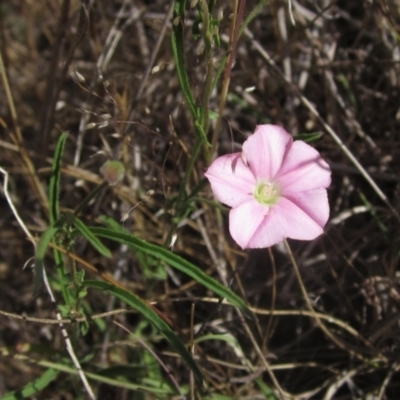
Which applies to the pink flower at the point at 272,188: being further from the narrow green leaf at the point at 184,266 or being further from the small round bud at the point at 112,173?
the small round bud at the point at 112,173

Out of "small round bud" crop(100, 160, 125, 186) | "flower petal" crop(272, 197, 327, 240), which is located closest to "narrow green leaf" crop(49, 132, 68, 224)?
"small round bud" crop(100, 160, 125, 186)

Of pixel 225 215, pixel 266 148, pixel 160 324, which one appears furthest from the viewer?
pixel 225 215

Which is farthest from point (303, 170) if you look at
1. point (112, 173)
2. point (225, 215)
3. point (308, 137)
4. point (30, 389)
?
point (30, 389)

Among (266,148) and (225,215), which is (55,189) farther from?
(225,215)

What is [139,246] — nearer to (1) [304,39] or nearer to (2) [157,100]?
(2) [157,100]

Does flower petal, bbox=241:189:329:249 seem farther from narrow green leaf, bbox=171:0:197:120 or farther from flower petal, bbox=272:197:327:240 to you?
narrow green leaf, bbox=171:0:197:120

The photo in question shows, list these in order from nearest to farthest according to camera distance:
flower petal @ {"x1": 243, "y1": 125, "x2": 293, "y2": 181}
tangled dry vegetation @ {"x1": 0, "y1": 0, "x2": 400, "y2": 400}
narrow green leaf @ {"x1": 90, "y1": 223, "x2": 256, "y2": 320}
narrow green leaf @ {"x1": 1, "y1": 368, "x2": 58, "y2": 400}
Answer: narrow green leaf @ {"x1": 90, "y1": 223, "x2": 256, "y2": 320} < flower petal @ {"x1": 243, "y1": 125, "x2": 293, "y2": 181} < narrow green leaf @ {"x1": 1, "y1": 368, "x2": 58, "y2": 400} < tangled dry vegetation @ {"x1": 0, "y1": 0, "x2": 400, "y2": 400}

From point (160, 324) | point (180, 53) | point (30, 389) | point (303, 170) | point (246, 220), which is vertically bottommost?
point (30, 389)
